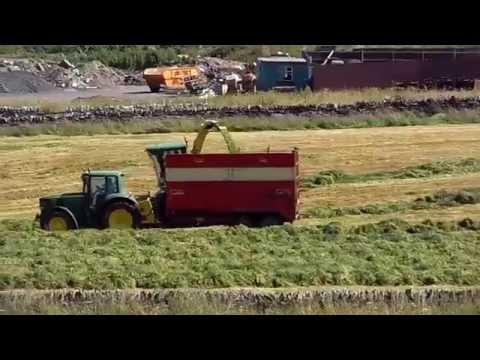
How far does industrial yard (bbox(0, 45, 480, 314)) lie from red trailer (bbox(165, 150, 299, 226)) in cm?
35

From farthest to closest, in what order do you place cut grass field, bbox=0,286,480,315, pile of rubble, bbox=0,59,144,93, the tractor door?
pile of rubble, bbox=0,59,144,93, the tractor door, cut grass field, bbox=0,286,480,315

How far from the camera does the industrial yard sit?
367 inches

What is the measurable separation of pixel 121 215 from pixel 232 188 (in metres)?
1.70

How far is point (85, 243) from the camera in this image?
40.1ft

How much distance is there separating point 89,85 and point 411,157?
22.1 metres

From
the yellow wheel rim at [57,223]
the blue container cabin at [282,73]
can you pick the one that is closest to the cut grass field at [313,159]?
the yellow wheel rim at [57,223]

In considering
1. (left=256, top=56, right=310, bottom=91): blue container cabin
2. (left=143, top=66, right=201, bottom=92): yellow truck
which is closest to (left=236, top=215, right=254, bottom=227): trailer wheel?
(left=256, top=56, right=310, bottom=91): blue container cabin

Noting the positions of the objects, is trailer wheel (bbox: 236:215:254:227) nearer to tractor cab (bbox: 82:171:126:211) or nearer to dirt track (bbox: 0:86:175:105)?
tractor cab (bbox: 82:171:126:211)

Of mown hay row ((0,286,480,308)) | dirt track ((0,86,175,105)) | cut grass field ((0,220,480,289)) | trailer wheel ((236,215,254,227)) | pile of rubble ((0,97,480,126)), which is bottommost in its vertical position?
mown hay row ((0,286,480,308))

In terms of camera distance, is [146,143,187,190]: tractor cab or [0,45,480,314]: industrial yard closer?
[0,45,480,314]: industrial yard

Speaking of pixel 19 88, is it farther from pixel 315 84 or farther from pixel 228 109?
pixel 228 109

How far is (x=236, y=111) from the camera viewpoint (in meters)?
24.8

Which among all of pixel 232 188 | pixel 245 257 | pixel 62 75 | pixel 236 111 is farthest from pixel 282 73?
pixel 245 257

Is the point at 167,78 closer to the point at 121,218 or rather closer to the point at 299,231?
the point at 121,218
